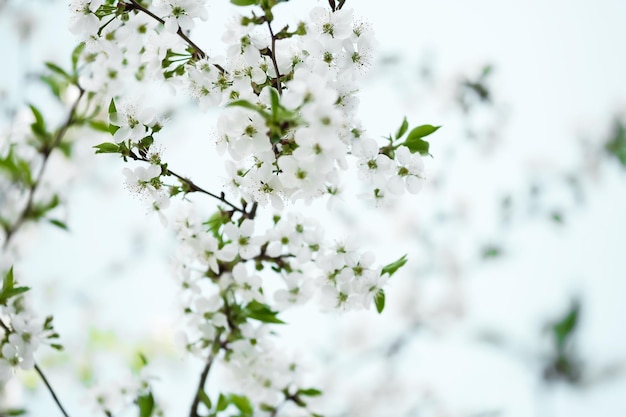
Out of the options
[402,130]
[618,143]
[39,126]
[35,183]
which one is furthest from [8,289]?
[618,143]

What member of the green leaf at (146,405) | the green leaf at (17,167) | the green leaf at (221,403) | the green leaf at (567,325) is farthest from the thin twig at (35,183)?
the green leaf at (567,325)

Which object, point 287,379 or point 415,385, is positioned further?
point 415,385

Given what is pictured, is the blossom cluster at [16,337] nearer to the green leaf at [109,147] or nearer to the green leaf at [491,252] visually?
the green leaf at [109,147]

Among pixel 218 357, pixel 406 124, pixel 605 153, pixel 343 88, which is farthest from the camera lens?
pixel 605 153

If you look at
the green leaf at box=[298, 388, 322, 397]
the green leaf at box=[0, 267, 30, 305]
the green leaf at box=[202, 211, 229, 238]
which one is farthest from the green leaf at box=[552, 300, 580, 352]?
the green leaf at box=[0, 267, 30, 305]

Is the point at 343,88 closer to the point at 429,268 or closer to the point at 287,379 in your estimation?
the point at 287,379

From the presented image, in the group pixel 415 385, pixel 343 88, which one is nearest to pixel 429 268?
pixel 415 385

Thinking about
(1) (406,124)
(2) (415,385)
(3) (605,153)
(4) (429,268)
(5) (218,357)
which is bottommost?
(5) (218,357)

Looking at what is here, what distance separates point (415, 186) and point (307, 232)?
0.60 feet

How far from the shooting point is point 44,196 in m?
1.46

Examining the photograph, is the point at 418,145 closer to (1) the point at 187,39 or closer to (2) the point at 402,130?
(2) the point at 402,130

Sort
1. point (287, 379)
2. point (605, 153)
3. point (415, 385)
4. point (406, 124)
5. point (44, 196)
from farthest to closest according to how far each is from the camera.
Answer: point (415, 385) → point (605, 153) → point (44, 196) → point (287, 379) → point (406, 124)

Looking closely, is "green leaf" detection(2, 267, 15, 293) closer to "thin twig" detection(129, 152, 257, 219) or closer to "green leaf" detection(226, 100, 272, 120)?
"thin twig" detection(129, 152, 257, 219)

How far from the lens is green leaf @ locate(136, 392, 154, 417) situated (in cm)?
109
